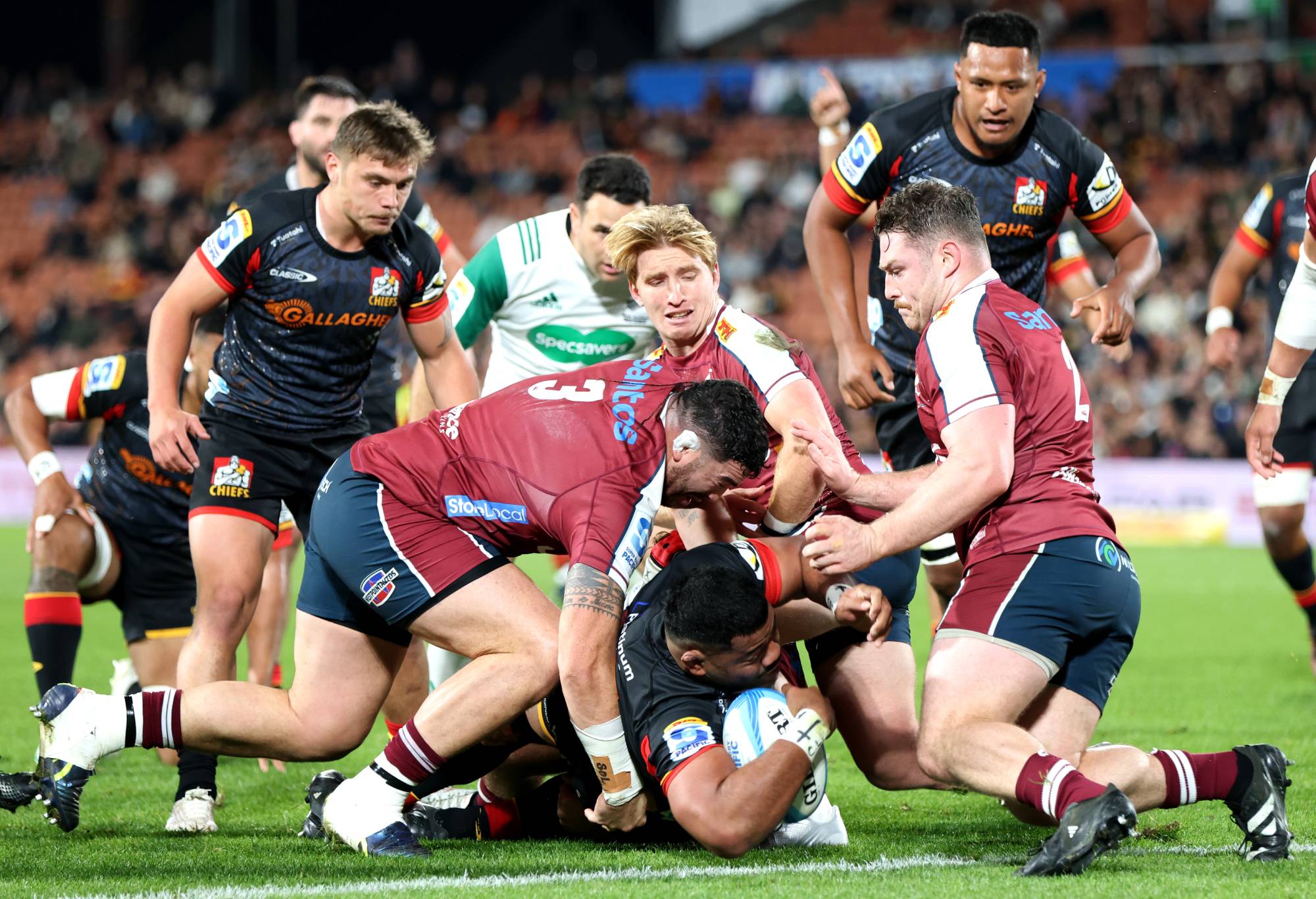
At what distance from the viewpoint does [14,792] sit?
5.10 meters

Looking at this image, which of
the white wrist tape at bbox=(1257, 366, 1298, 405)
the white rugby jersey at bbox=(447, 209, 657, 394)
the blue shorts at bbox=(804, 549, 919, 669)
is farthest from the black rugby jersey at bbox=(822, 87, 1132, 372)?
the blue shorts at bbox=(804, 549, 919, 669)

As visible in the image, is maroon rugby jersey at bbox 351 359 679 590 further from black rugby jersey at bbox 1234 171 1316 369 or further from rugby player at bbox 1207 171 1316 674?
black rugby jersey at bbox 1234 171 1316 369

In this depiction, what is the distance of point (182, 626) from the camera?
7035 millimetres

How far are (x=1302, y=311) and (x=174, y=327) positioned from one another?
4.64m

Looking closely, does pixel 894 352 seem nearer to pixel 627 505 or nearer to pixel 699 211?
pixel 627 505

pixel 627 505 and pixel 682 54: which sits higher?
pixel 682 54

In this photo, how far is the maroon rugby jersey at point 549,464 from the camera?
4.69 metres

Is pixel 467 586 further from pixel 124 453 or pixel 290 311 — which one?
pixel 124 453

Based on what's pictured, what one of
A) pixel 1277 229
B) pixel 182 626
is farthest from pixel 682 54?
pixel 182 626

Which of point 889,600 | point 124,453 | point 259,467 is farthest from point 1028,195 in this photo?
point 124,453

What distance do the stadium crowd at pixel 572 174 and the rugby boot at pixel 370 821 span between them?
1540 cm

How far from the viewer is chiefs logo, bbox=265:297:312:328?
6086mm

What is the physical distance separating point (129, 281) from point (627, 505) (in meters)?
23.4

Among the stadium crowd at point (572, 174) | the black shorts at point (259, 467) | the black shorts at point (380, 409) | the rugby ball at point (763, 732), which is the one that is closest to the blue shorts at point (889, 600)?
the rugby ball at point (763, 732)
